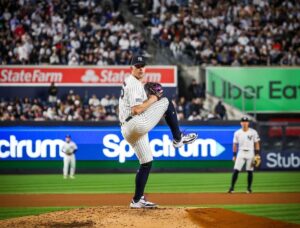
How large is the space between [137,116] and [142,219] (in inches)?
61.2

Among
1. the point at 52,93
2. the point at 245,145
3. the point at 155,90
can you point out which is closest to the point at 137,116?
the point at 155,90

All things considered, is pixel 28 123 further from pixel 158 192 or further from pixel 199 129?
pixel 158 192

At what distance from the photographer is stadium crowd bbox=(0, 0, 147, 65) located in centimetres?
2855

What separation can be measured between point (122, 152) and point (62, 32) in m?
6.48

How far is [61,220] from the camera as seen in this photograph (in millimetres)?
9984

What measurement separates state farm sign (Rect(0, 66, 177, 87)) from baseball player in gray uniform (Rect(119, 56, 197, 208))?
1815cm

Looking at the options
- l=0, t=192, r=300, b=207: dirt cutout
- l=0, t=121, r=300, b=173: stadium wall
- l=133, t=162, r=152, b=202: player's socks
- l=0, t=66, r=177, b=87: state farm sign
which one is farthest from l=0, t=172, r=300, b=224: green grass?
l=0, t=66, r=177, b=87: state farm sign

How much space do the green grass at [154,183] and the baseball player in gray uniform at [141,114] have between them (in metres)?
8.44

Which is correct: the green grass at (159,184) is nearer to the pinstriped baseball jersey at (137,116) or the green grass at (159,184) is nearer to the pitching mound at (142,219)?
the pitching mound at (142,219)

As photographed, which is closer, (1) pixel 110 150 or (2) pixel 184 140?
(2) pixel 184 140

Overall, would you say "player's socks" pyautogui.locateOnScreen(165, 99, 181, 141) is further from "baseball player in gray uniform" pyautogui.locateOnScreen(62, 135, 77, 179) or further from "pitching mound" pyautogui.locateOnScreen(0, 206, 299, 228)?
"baseball player in gray uniform" pyautogui.locateOnScreen(62, 135, 77, 179)

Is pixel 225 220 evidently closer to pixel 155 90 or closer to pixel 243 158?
pixel 155 90

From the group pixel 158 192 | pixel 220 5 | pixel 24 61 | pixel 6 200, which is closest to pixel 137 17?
pixel 220 5

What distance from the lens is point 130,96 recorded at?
10102mm
